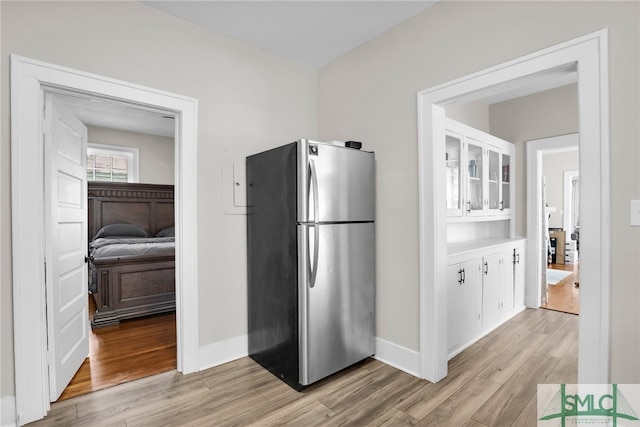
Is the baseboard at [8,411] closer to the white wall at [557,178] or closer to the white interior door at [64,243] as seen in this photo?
the white interior door at [64,243]

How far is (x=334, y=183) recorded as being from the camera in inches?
93.2

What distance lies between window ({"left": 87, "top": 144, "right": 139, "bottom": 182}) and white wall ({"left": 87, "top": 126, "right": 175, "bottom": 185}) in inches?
3.5

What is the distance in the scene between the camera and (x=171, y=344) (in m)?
3.07

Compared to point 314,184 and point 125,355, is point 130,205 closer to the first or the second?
point 125,355

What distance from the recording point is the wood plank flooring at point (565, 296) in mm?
3989

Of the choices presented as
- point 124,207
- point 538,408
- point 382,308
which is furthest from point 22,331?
point 124,207

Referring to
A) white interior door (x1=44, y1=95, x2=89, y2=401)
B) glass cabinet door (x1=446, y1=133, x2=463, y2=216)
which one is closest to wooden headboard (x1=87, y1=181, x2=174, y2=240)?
white interior door (x1=44, y1=95, x2=89, y2=401)

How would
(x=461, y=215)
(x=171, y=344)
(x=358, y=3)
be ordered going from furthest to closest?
1. (x=461, y=215)
2. (x=171, y=344)
3. (x=358, y=3)

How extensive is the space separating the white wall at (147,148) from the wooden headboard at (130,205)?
0.30 m

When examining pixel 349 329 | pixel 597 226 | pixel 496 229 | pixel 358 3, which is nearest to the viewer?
pixel 597 226

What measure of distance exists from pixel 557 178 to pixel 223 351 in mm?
8569

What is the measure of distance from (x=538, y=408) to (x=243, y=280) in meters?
2.30

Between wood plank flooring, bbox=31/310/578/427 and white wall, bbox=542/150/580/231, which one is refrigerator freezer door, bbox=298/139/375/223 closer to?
wood plank flooring, bbox=31/310/578/427

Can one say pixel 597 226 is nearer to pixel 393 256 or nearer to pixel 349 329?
pixel 393 256
